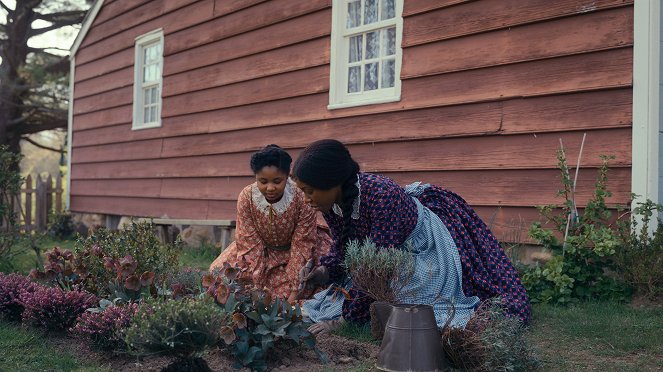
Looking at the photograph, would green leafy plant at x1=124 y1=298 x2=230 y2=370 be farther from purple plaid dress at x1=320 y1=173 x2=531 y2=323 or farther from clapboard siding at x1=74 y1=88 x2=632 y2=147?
clapboard siding at x1=74 y1=88 x2=632 y2=147

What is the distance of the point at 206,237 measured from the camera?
8.71 meters

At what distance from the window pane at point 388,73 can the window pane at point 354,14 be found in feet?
1.76

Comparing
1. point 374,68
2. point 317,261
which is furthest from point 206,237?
point 317,261

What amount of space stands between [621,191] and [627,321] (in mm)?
985

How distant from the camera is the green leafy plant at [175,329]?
2.65 m

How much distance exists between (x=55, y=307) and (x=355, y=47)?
12.6 feet

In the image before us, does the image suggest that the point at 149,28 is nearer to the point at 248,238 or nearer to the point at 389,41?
the point at 389,41

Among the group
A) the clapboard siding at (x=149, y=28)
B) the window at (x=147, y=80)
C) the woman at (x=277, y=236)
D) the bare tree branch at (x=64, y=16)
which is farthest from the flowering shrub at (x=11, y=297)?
the bare tree branch at (x=64, y=16)

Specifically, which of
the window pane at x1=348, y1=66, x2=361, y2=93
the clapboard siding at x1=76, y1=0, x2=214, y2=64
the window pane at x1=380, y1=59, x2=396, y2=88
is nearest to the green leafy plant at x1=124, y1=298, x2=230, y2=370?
the window pane at x1=380, y1=59, x2=396, y2=88

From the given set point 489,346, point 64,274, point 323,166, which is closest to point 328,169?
point 323,166

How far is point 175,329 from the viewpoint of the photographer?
2648 mm

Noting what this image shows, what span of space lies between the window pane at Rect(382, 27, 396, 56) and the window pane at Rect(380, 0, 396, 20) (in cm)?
12

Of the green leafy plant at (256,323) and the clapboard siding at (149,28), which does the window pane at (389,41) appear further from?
the green leafy plant at (256,323)

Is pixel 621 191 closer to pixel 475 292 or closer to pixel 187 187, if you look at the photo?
pixel 475 292
